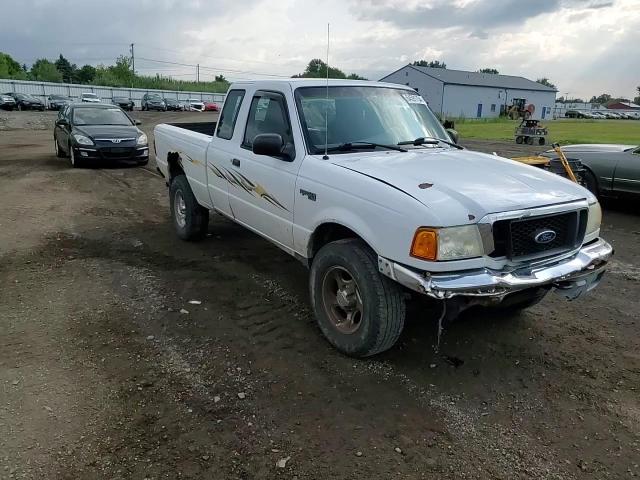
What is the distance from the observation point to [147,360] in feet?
12.6

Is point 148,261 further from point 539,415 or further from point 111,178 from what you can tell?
point 111,178

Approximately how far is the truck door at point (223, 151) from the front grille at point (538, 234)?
2.89 meters

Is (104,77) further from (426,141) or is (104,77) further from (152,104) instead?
(426,141)

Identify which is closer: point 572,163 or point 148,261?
point 148,261

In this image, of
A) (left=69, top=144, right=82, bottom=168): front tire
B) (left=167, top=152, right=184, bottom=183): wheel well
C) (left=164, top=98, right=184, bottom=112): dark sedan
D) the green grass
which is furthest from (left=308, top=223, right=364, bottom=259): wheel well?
(left=164, top=98, right=184, bottom=112): dark sedan

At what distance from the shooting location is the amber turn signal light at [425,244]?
3.14m

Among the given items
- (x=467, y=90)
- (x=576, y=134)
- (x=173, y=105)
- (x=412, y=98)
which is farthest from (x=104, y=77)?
(x=412, y=98)

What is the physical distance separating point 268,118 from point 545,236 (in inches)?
104

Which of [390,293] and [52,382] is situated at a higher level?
[390,293]

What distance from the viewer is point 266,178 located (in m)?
4.61

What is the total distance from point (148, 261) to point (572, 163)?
7304mm

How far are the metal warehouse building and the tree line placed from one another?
31.0 meters

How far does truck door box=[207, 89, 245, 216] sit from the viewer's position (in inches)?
210

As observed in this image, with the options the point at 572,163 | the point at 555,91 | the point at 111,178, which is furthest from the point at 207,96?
the point at 572,163
